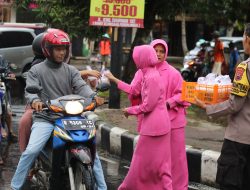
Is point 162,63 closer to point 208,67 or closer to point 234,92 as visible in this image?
point 234,92

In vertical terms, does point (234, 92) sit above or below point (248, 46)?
below

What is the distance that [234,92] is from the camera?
475cm

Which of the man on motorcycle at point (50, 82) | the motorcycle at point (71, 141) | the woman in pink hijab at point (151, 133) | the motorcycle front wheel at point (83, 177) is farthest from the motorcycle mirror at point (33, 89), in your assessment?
the woman in pink hijab at point (151, 133)

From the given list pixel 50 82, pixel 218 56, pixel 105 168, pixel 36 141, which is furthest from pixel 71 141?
pixel 218 56

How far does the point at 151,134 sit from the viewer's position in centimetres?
575

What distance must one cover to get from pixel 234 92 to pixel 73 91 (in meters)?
1.61

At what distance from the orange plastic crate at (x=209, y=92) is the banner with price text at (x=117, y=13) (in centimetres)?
595

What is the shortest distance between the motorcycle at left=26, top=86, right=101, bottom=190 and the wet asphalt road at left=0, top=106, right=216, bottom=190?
57.8 inches

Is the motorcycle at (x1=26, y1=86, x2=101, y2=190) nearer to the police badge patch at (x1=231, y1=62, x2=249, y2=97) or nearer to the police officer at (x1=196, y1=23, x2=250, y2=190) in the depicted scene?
the police officer at (x1=196, y1=23, x2=250, y2=190)

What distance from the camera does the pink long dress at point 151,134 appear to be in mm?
5691

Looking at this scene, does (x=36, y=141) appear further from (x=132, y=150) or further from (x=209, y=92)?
(x=132, y=150)

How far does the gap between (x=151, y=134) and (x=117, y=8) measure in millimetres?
5402

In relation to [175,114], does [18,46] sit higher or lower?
lower

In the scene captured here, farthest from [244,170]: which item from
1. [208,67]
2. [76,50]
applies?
[76,50]
